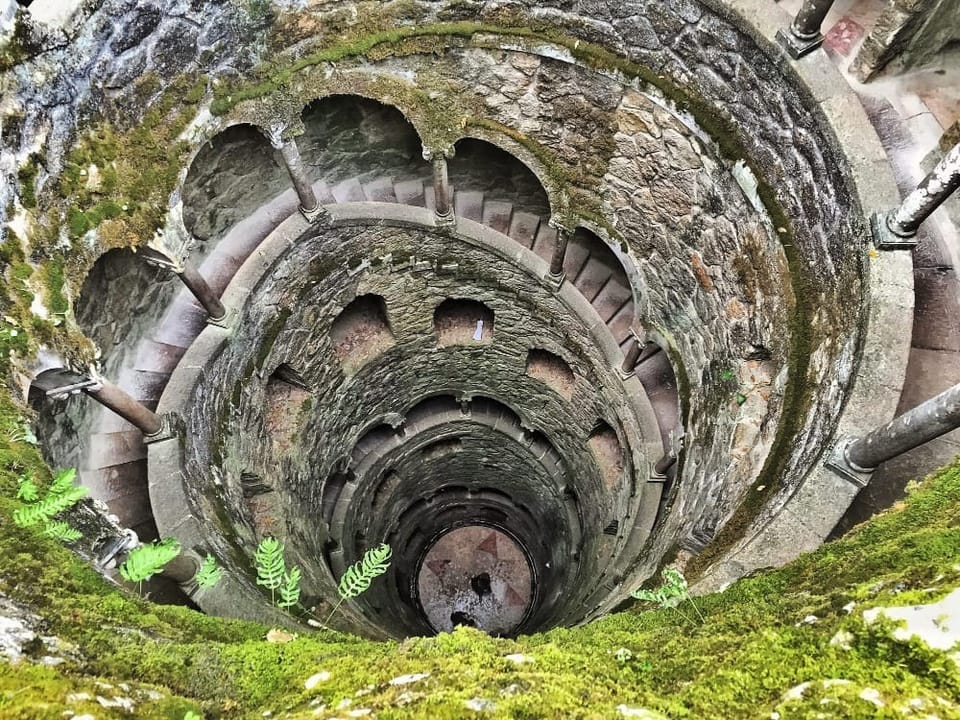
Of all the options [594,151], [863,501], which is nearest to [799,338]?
[863,501]

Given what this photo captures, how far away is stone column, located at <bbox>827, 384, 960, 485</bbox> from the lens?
5887 millimetres

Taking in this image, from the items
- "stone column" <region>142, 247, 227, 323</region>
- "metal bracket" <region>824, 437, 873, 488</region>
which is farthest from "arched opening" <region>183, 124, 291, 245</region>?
"metal bracket" <region>824, 437, 873, 488</region>

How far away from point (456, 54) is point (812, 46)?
19.3ft

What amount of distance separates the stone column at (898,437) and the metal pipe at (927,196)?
2.20m

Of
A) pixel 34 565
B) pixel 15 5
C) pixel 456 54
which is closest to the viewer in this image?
pixel 34 565

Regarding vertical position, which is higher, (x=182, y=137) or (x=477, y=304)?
(x=477, y=304)

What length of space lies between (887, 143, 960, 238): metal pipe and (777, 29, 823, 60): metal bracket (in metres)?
2.39

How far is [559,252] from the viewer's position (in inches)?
509

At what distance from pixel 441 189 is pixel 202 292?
4983 mm

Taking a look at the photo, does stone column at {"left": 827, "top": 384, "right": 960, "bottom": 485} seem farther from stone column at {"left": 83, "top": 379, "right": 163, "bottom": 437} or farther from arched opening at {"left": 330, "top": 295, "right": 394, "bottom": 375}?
arched opening at {"left": 330, "top": 295, "right": 394, "bottom": 375}

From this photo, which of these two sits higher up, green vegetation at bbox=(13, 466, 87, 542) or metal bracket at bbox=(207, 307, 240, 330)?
metal bracket at bbox=(207, 307, 240, 330)

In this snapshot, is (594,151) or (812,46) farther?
(594,151)

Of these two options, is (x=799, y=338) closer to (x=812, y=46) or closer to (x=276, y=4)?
(x=812, y=46)

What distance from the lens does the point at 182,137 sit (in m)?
9.52
